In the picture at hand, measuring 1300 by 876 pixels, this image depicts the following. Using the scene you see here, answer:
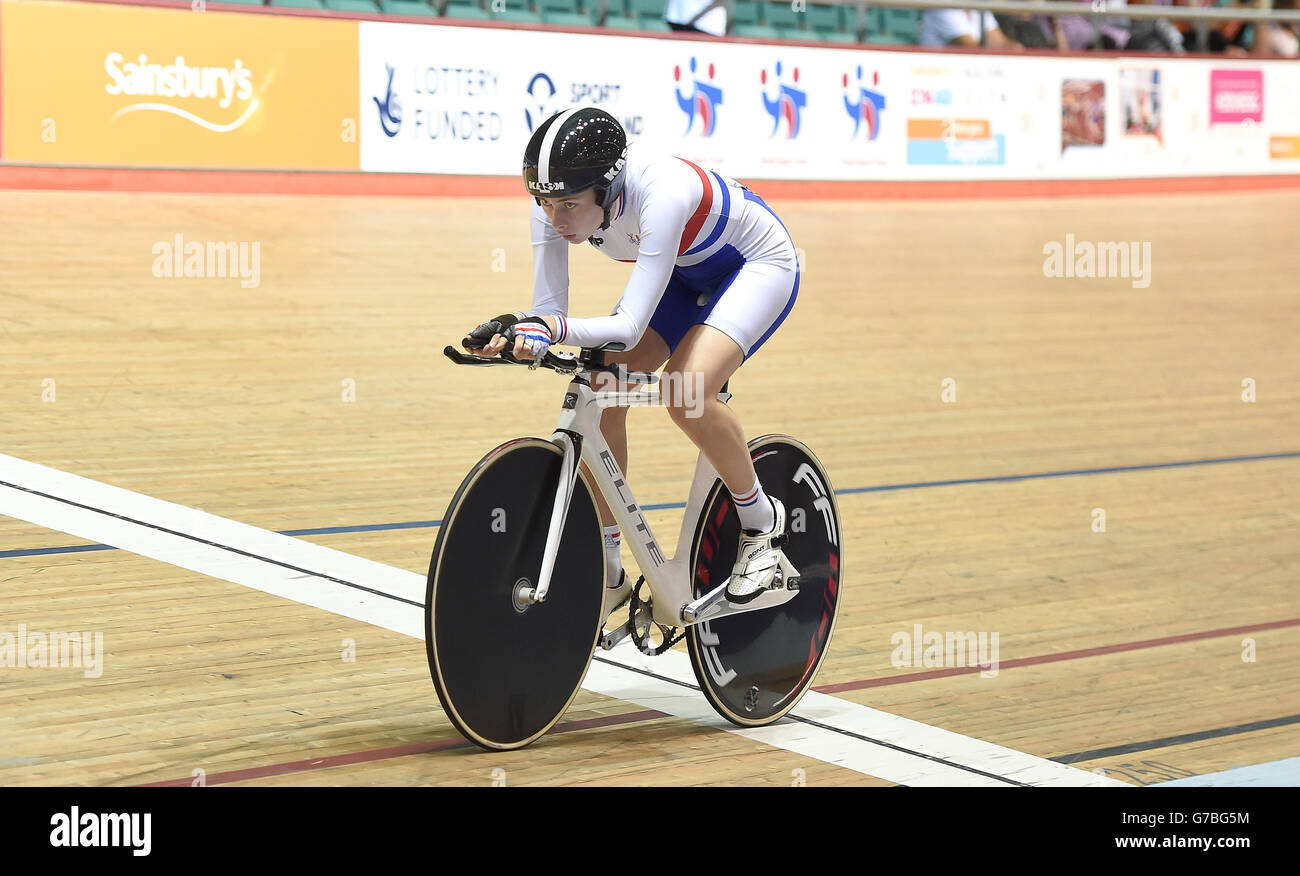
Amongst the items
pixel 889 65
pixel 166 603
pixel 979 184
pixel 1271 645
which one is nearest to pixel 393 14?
pixel 889 65

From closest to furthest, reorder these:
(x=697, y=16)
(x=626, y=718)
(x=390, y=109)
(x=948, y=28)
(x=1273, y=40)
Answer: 1. (x=626, y=718)
2. (x=390, y=109)
3. (x=697, y=16)
4. (x=948, y=28)
5. (x=1273, y=40)

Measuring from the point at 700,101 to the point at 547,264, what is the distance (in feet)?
33.3

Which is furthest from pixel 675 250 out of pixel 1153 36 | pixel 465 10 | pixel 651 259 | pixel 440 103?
pixel 1153 36

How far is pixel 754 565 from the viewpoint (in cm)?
338

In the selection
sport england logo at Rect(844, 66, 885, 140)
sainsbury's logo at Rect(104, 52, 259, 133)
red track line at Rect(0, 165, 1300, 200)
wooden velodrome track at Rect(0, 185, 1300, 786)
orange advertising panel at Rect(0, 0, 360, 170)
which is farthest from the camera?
sport england logo at Rect(844, 66, 885, 140)

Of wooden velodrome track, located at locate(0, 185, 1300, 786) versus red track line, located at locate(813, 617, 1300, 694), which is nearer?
wooden velodrome track, located at locate(0, 185, 1300, 786)

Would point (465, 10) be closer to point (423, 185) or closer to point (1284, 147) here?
point (423, 185)

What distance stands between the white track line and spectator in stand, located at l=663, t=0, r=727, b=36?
9108mm

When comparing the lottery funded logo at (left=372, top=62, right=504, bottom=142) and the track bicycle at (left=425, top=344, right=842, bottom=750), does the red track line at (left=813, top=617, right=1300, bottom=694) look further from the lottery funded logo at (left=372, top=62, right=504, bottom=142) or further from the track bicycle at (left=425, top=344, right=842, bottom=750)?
the lottery funded logo at (left=372, top=62, right=504, bottom=142)

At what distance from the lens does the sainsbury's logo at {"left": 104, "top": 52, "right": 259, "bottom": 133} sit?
33.3ft

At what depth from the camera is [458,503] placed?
290 cm

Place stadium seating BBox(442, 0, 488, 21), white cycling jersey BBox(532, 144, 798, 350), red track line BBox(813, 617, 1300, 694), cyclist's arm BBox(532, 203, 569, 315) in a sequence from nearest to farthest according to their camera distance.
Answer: white cycling jersey BBox(532, 144, 798, 350) → cyclist's arm BBox(532, 203, 569, 315) → red track line BBox(813, 617, 1300, 694) → stadium seating BBox(442, 0, 488, 21)

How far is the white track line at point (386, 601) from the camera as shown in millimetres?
3156

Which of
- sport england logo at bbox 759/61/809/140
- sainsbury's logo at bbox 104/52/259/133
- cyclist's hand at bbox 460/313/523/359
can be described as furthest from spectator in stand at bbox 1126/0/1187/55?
cyclist's hand at bbox 460/313/523/359
